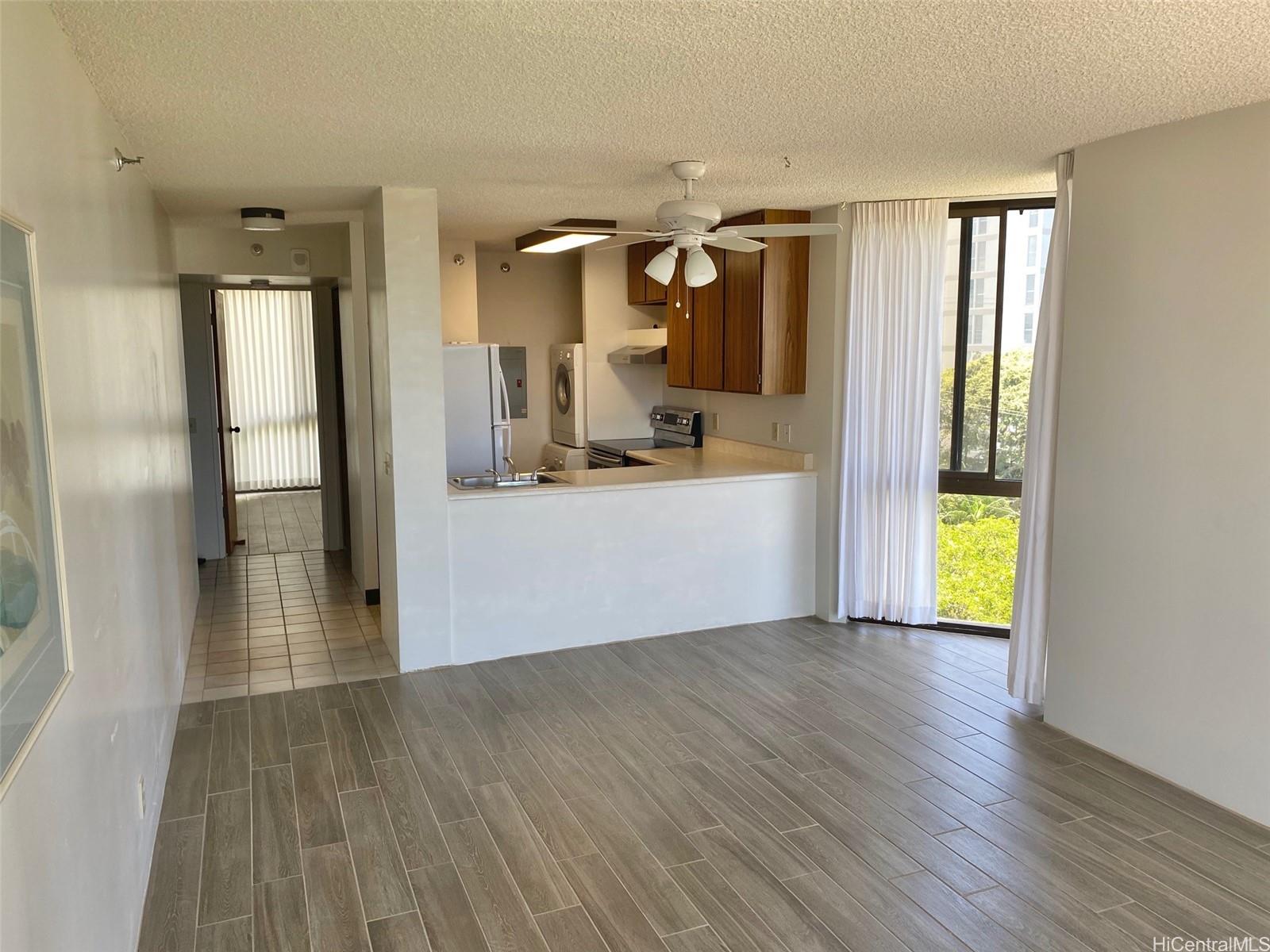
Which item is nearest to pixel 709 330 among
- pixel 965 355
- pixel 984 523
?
pixel 965 355

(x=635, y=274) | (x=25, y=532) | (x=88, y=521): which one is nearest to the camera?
(x=25, y=532)

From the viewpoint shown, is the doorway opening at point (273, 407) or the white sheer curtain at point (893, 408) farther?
the doorway opening at point (273, 407)

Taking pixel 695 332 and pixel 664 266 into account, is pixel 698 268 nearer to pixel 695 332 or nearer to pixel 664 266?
pixel 664 266

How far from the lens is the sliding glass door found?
196 inches

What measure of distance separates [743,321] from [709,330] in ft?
1.39

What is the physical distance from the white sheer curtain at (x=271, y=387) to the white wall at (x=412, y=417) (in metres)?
6.13

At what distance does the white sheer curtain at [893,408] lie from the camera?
16.6 feet

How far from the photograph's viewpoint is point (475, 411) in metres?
6.15

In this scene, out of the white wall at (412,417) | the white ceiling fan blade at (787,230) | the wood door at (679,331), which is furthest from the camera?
the wood door at (679,331)

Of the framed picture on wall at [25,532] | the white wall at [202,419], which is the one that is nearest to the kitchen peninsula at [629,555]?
the framed picture on wall at [25,532]

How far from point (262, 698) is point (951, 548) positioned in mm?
3843

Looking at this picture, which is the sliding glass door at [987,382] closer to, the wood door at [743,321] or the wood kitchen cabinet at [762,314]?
the wood kitchen cabinet at [762,314]

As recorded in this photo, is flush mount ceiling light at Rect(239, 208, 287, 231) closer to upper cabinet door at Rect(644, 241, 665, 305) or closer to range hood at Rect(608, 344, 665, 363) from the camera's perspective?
upper cabinet door at Rect(644, 241, 665, 305)

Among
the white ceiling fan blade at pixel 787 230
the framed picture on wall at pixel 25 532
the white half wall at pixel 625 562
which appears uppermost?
the white ceiling fan blade at pixel 787 230
